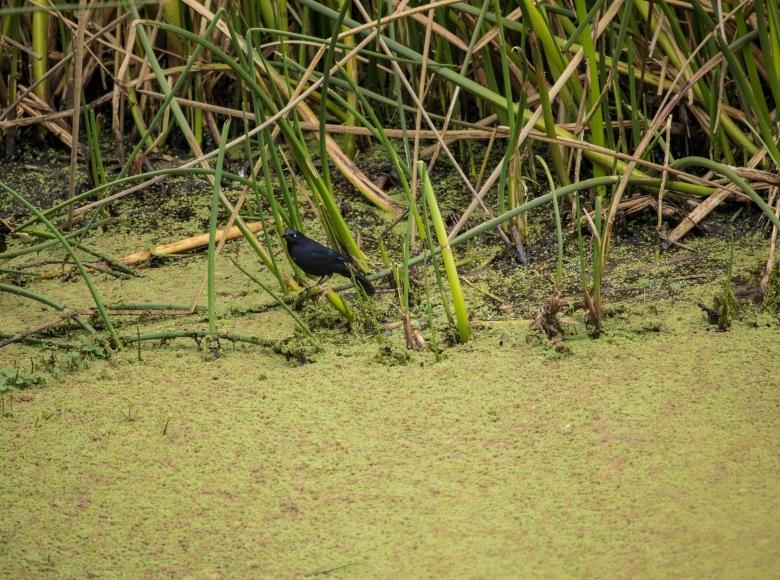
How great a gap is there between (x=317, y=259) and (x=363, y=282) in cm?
11

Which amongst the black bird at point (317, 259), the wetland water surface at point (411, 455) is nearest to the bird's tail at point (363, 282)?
the black bird at point (317, 259)

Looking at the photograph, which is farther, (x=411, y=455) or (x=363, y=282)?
(x=363, y=282)

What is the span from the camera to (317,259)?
7.62ft

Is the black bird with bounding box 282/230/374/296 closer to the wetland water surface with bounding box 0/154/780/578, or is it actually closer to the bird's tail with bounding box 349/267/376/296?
the bird's tail with bounding box 349/267/376/296

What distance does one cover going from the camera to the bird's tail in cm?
228

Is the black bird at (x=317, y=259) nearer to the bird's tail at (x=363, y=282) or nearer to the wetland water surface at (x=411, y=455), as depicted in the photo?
the bird's tail at (x=363, y=282)

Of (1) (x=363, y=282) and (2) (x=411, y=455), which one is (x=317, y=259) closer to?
(1) (x=363, y=282)

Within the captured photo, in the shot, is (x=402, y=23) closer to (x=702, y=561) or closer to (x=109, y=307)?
(x=109, y=307)

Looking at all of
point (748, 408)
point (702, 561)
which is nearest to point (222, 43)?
point (748, 408)

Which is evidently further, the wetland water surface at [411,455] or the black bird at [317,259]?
the black bird at [317,259]

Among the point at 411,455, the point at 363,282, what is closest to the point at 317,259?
the point at 363,282

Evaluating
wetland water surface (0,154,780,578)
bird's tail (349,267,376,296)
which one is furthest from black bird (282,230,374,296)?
wetland water surface (0,154,780,578)

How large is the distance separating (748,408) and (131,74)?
2.08 m

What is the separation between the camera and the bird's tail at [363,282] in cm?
228
